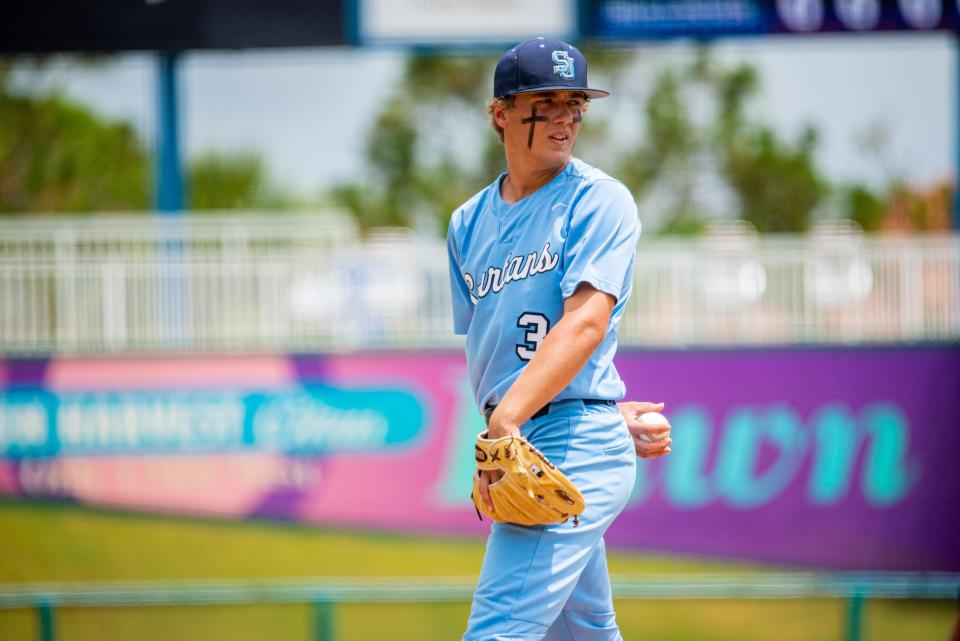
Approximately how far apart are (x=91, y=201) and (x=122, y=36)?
65.4 feet

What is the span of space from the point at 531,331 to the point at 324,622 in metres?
3.30

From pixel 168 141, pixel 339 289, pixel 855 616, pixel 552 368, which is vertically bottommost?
pixel 855 616

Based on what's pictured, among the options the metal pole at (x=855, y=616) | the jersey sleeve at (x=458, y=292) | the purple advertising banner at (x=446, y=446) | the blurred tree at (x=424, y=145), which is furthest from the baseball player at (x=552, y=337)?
the blurred tree at (x=424, y=145)

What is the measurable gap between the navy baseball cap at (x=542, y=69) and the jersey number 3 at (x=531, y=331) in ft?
2.04

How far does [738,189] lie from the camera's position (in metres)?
28.9

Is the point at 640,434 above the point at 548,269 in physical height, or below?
below

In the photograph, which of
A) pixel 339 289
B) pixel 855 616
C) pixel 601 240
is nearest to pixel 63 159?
pixel 339 289

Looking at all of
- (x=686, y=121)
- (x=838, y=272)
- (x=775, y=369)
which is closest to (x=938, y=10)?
(x=838, y=272)

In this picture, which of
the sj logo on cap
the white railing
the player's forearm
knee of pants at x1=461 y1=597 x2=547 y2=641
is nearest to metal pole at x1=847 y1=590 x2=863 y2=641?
knee of pants at x1=461 y1=597 x2=547 y2=641

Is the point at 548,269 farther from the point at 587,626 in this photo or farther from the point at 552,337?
the point at 587,626

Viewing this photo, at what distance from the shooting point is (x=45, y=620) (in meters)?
6.38

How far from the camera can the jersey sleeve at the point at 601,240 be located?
3.44 m

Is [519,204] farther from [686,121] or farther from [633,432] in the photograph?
[686,121]

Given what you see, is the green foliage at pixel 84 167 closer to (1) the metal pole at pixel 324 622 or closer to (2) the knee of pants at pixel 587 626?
(1) the metal pole at pixel 324 622
